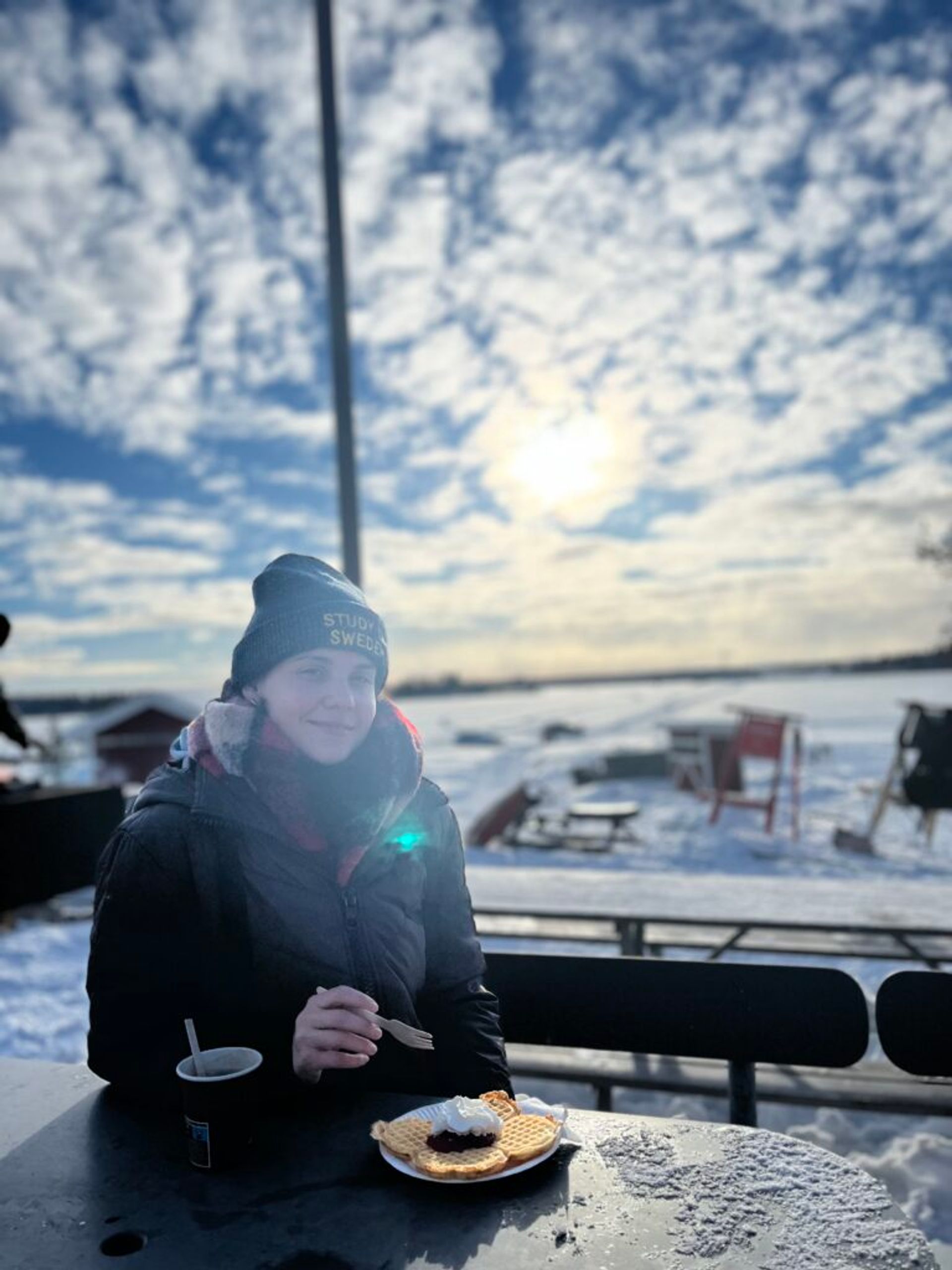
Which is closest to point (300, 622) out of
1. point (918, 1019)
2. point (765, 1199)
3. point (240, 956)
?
point (240, 956)

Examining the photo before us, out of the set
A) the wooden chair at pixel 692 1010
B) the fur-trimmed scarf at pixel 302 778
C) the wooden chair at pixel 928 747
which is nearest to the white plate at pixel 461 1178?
the fur-trimmed scarf at pixel 302 778

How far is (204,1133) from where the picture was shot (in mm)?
1374

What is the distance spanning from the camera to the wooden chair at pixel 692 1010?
2.18 m

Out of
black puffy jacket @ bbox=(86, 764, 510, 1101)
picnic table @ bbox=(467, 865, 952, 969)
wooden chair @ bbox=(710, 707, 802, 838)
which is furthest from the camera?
wooden chair @ bbox=(710, 707, 802, 838)

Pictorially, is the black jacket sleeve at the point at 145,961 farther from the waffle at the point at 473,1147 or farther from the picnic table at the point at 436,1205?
the waffle at the point at 473,1147

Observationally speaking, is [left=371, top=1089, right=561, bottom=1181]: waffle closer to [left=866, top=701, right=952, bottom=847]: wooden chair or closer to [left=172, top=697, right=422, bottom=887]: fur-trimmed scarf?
[left=172, top=697, right=422, bottom=887]: fur-trimmed scarf

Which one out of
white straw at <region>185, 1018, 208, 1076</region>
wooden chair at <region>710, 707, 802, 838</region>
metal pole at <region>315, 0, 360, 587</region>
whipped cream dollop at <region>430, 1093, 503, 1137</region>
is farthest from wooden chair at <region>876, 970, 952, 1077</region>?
wooden chair at <region>710, 707, 802, 838</region>

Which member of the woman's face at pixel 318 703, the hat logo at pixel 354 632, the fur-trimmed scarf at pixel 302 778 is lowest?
the fur-trimmed scarf at pixel 302 778

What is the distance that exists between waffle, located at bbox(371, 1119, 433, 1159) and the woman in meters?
0.14

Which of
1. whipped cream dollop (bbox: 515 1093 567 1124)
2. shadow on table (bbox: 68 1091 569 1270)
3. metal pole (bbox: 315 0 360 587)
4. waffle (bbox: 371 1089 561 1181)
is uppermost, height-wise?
metal pole (bbox: 315 0 360 587)

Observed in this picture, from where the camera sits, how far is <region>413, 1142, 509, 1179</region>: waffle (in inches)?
51.4

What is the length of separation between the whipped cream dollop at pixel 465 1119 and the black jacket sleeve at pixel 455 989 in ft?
1.93

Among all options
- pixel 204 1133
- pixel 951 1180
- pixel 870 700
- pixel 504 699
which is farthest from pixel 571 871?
pixel 504 699

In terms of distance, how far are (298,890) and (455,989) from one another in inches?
21.2
